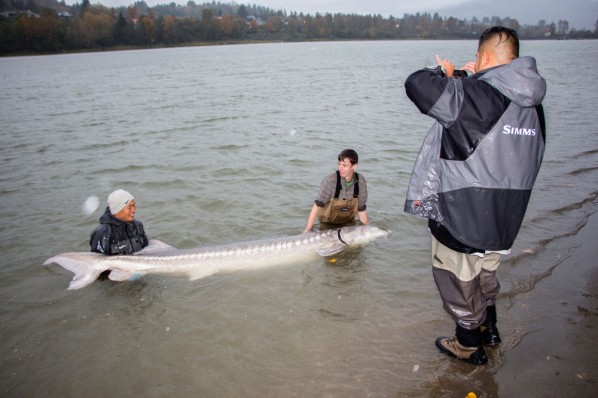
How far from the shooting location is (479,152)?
3.02 metres

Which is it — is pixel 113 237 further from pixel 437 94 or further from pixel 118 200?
pixel 437 94

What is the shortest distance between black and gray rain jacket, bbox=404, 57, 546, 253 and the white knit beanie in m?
4.07

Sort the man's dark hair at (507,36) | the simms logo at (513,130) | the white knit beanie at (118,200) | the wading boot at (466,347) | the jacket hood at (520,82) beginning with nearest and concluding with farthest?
1. the jacket hood at (520,82)
2. the simms logo at (513,130)
3. the man's dark hair at (507,36)
4. the wading boot at (466,347)
5. the white knit beanie at (118,200)

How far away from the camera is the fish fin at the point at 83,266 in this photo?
18.8 feet

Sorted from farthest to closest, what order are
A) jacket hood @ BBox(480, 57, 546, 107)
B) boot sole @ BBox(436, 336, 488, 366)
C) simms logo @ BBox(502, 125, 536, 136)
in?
boot sole @ BBox(436, 336, 488, 366) → simms logo @ BBox(502, 125, 536, 136) → jacket hood @ BBox(480, 57, 546, 107)

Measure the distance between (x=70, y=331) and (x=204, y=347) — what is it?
1.78m

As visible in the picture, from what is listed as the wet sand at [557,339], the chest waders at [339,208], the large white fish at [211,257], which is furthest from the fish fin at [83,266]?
the wet sand at [557,339]

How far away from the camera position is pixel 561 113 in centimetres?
1892

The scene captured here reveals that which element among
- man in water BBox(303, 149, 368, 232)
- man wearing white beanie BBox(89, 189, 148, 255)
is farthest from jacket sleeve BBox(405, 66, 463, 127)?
man wearing white beanie BBox(89, 189, 148, 255)

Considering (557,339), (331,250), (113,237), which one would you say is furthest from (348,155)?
(113,237)

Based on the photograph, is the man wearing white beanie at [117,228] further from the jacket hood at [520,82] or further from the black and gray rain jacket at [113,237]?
the jacket hood at [520,82]

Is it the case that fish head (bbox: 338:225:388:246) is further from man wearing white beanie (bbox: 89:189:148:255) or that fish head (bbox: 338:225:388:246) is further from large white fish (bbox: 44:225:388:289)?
man wearing white beanie (bbox: 89:189:148:255)

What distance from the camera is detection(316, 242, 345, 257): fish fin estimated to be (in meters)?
6.46

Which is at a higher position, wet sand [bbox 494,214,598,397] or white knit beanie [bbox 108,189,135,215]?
white knit beanie [bbox 108,189,135,215]
